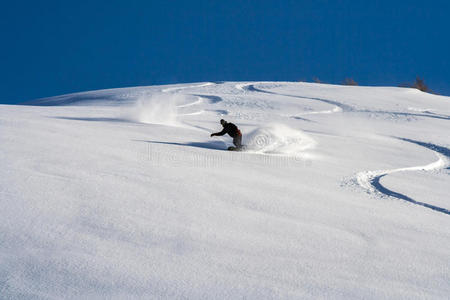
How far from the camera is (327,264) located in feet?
8.98

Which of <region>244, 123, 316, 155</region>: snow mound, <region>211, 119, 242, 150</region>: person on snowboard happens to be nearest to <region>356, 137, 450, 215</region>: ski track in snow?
<region>244, 123, 316, 155</region>: snow mound

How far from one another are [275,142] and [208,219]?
3.85 meters

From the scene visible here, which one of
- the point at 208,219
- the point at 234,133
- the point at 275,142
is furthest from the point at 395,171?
the point at 208,219

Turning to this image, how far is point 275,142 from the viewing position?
6996 mm

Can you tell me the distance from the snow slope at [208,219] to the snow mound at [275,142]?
0.13ft

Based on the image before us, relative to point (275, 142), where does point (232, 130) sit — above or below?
above

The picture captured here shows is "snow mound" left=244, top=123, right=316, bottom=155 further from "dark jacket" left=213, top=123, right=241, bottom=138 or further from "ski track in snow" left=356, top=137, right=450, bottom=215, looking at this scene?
"ski track in snow" left=356, top=137, right=450, bottom=215

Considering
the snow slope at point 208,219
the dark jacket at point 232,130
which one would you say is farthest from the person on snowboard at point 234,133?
the snow slope at point 208,219

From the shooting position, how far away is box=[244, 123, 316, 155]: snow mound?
21.6 feet

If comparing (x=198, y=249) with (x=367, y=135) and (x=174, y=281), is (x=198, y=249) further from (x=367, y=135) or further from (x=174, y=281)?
(x=367, y=135)

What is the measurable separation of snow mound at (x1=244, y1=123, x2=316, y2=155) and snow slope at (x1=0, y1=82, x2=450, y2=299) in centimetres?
4

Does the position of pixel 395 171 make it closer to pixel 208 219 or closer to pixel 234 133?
pixel 234 133

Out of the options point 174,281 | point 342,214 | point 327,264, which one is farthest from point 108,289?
point 342,214

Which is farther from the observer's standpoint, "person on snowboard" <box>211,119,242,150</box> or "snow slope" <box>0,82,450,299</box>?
"person on snowboard" <box>211,119,242,150</box>
